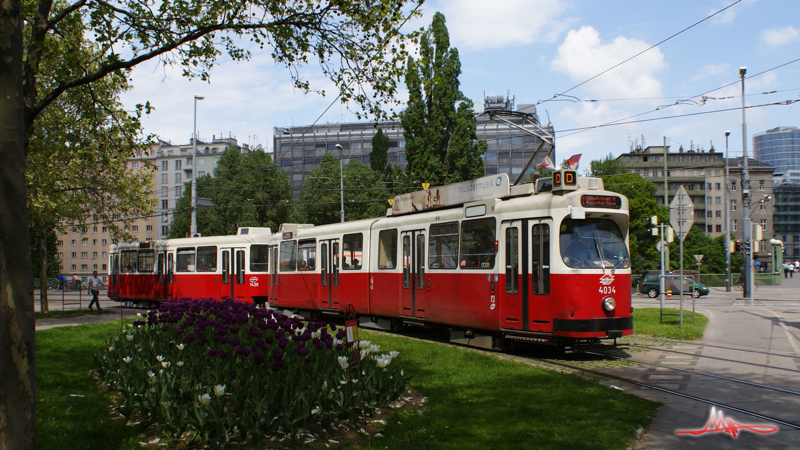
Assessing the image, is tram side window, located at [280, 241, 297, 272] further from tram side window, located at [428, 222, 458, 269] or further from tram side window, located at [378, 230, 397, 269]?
tram side window, located at [428, 222, 458, 269]

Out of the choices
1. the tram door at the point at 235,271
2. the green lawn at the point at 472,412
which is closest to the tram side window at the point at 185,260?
the tram door at the point at 235,271

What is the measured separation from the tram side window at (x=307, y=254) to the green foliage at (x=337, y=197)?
3170cm

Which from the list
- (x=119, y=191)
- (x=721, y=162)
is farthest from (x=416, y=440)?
(x=721, y=162)

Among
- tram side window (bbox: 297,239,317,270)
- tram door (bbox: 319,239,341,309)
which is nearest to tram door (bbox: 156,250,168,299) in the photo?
tram side window (bbox: 297,239,317,270)

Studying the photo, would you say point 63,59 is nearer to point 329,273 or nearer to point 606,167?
point 329,273

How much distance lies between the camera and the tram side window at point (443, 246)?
1351cm

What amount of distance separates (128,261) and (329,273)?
1664 centimetres

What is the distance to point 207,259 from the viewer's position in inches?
1030

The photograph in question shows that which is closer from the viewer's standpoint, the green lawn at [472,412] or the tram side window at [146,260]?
the green lawn at [472,412]

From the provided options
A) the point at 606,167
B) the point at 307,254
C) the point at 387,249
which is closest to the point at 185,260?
the point at 307,254

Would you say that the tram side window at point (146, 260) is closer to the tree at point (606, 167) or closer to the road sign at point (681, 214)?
the road sign at point (681, 214)

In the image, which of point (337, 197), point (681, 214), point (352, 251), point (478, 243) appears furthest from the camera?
point (337, 197)

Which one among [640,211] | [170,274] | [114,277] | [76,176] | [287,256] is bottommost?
[114,277]

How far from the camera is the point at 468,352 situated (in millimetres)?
11875
